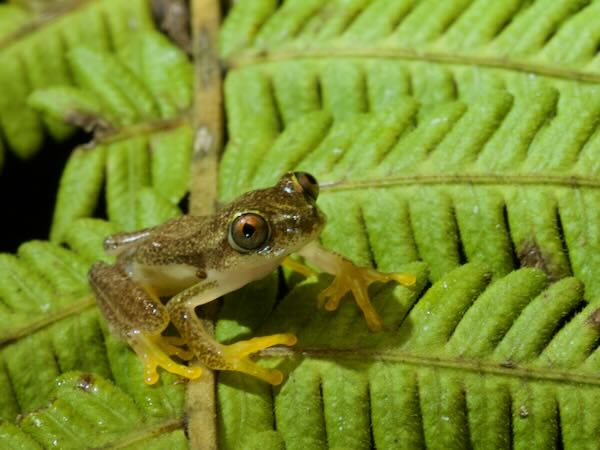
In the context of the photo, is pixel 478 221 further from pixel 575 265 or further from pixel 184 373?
pixel 184 373

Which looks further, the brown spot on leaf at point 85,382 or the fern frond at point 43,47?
the fern frond at point 43,47

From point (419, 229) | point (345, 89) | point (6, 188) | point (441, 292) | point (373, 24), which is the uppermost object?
point (373, 24)

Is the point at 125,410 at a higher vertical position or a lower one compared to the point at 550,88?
lower

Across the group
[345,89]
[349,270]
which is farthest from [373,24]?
[349,270]

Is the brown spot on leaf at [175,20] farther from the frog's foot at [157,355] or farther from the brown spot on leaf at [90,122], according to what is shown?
the frog's foot at [157,355]

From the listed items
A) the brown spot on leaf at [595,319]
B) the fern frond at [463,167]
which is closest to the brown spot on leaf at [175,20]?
the fern frond at [463,167]

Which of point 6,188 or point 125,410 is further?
point 6,188
